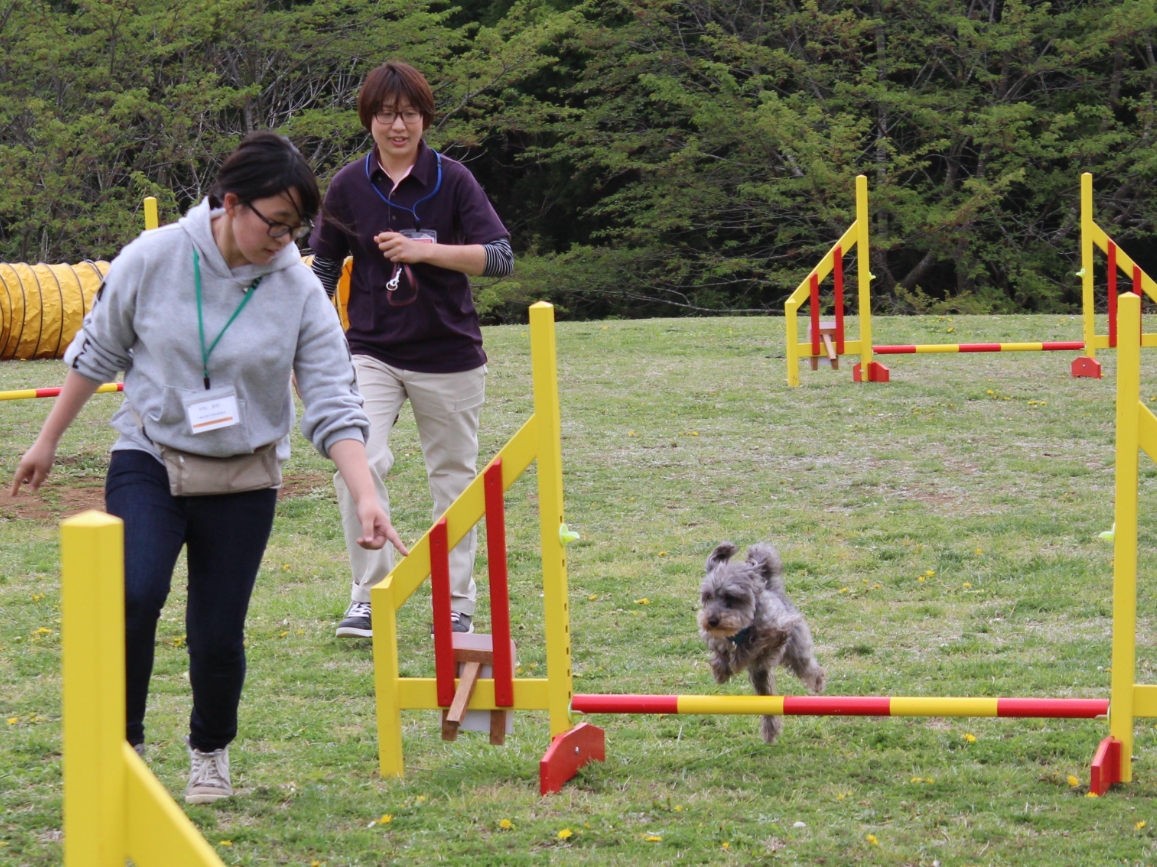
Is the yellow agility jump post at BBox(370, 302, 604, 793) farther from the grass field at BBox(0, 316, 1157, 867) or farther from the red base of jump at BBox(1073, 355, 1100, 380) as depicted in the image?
the red base of jump at BBox(1073, 355, 1100, 380)

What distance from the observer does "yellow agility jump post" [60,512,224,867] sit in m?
1.53

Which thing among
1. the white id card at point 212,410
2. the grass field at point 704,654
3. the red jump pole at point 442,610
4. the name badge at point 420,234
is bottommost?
the grass field at point 704,654

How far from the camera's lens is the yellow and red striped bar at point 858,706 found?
3.52 meters

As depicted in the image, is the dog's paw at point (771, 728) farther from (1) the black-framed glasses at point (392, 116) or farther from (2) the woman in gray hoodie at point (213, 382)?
(1) the black-framed glasses at point (392, 116)

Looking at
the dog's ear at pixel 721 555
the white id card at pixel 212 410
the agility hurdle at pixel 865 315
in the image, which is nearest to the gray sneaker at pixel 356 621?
the dog's ear at pixel 721 555

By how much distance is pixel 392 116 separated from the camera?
457 centimetres

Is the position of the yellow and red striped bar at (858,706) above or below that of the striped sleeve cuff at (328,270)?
below

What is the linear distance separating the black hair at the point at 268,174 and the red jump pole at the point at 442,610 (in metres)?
1.07

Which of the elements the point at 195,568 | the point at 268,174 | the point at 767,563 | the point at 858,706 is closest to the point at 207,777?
the point at 195,568

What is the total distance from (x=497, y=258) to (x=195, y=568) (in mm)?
1758

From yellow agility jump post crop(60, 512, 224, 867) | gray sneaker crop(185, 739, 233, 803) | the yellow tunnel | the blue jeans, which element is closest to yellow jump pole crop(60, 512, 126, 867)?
yellow agility jump post crop(60, 512, 224, 867)

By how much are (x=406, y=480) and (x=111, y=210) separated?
47.0 ft

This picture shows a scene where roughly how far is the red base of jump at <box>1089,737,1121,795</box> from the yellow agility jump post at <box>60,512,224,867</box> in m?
2.62

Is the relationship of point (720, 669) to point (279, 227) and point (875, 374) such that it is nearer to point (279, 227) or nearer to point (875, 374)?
point (279, 227)
